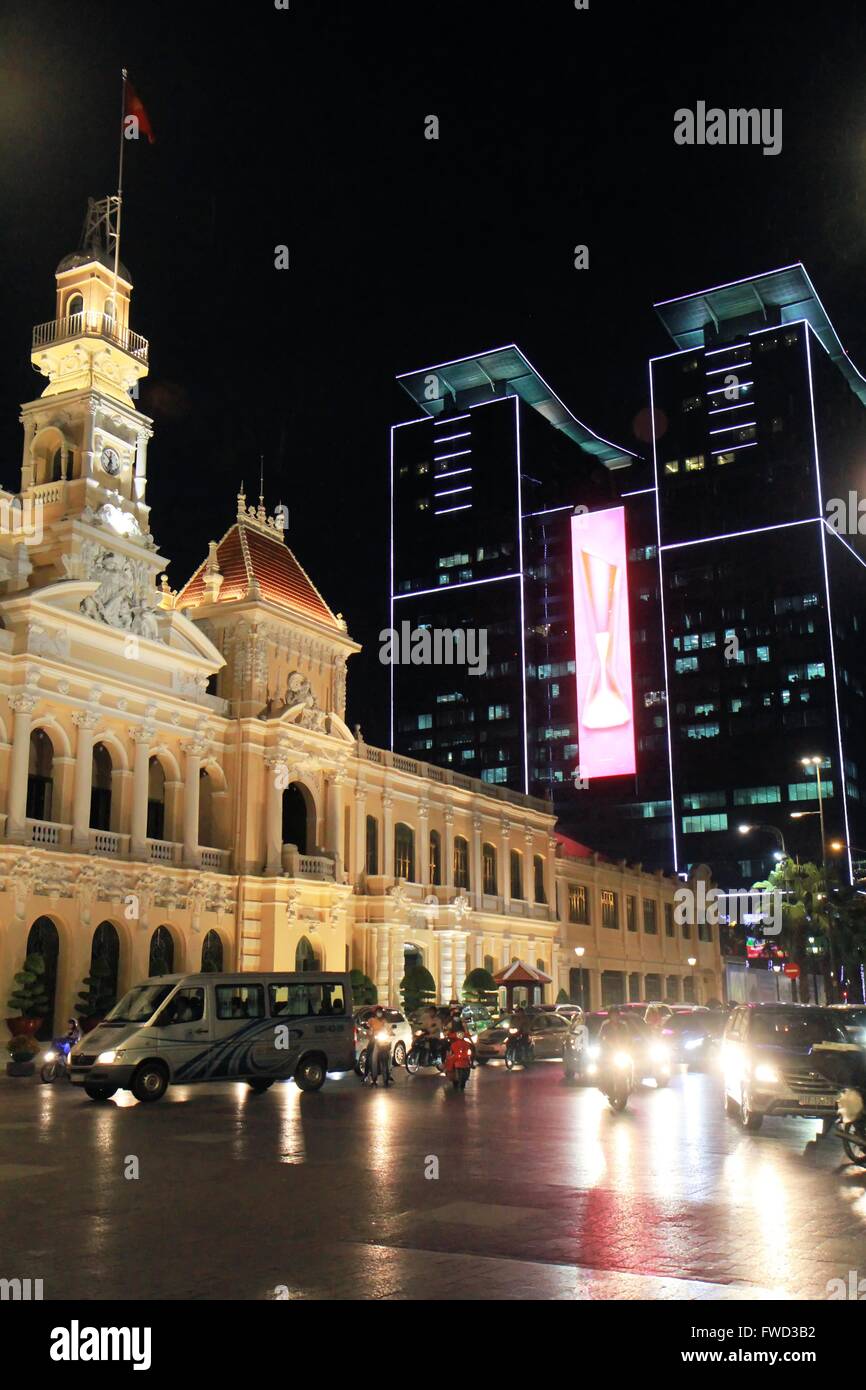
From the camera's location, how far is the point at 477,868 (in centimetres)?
6106

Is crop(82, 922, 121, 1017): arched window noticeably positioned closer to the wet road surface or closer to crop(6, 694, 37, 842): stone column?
crop(6, 694, 37, 842): stone column

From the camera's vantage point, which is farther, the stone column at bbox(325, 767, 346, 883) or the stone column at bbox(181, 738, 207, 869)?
the stone column at bbox(325, 767, 346, 883)

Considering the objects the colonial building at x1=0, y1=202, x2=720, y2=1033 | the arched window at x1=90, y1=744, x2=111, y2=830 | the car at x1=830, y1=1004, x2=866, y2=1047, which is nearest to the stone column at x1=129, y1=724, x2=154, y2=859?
the colonial building at x1=0, y1=202, x2=720, y2=1033

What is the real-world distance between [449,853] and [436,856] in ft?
2.10

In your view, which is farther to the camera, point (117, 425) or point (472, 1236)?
point (117, 425)

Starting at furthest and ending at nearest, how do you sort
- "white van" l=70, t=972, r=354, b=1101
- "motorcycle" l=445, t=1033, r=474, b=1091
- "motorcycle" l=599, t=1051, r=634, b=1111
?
1. "motorcycle" l=445, t=1033, r=474, b=1091
2. "white van" l=70, t=972, r=354, b=1101
3. "motorcycle" l=599, t=1051, r=634, b=1111

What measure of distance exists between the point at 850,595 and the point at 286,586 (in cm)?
9239

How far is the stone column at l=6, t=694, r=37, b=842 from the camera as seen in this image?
34656 mm

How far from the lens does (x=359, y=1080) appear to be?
28.8 meters

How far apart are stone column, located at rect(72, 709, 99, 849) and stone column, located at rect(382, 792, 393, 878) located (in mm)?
17828

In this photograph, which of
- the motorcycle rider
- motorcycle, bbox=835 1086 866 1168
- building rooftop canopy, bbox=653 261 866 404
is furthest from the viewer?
building rooftop canopy, bbox=653 261 866 404

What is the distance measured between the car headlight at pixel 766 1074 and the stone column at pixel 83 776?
2452 centimetres
